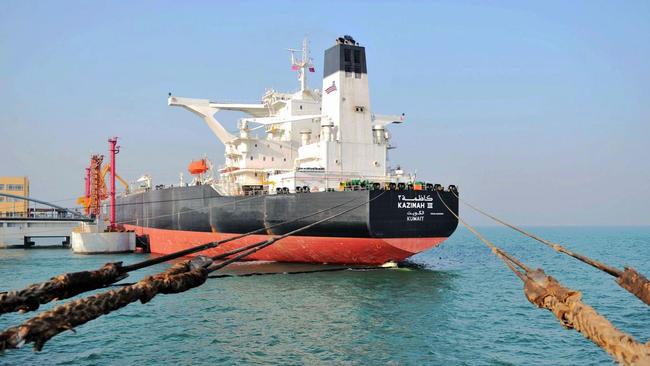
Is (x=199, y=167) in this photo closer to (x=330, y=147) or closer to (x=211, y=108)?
(x=211, y=108)

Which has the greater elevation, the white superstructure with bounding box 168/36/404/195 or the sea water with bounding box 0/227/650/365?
the white superstructure with bounding box 168/36/404/195

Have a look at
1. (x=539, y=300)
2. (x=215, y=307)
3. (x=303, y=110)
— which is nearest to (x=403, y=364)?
(x=539, y=300)

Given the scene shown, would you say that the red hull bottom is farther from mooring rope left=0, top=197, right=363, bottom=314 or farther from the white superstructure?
mooring rope left=0, top=197, right=363, bottom=314

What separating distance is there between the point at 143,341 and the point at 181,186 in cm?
2322

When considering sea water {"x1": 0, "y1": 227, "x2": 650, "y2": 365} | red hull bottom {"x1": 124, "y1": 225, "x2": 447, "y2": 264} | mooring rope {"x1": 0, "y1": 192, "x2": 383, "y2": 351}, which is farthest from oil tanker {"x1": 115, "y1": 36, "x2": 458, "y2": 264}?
mooring rope {"x1": 0, "y1": 192, "x2": 383, "y2": 351}

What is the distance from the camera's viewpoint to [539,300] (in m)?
5.82

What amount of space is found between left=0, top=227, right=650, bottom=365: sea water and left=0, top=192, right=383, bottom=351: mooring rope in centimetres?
575

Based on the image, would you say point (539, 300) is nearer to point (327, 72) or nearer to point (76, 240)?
point (327, 72)

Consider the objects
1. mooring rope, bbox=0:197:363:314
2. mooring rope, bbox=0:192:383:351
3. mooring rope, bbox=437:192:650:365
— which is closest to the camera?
mooring rope, bbox=437:192:650:365

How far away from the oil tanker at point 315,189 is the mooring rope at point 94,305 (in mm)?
14645

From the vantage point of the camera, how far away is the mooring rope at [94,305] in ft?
14.3

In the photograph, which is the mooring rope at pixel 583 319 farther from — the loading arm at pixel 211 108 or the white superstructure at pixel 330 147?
the loading arm at pixel 211 108

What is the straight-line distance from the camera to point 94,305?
4980 millimetres

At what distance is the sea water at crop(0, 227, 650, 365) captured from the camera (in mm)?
11891
